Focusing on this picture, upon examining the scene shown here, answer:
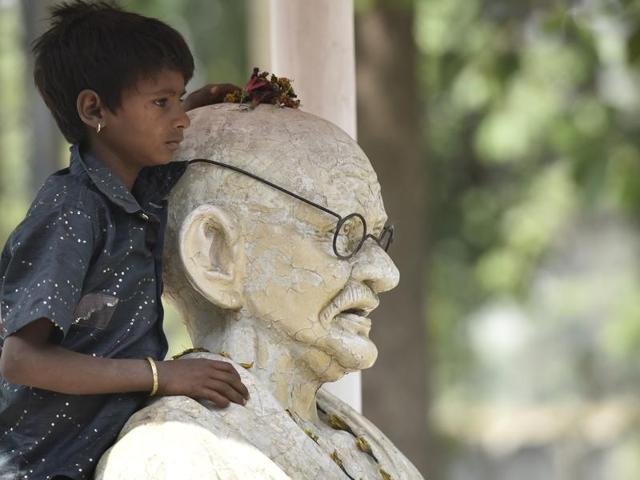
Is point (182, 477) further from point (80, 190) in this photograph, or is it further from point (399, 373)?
point (399, 373)

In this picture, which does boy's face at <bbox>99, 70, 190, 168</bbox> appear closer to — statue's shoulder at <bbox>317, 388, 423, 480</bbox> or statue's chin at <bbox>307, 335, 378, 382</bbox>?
statue's chin at <bbox>307, 335, 378, 382</bbox>

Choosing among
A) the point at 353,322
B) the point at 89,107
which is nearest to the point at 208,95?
the point at 89,107

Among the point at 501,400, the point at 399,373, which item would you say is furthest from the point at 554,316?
the point at 399,373

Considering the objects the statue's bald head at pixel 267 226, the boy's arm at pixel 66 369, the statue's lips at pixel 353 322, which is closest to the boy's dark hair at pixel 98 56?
the statue's bald head at pixel 267 226

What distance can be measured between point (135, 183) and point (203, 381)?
529 millimetres

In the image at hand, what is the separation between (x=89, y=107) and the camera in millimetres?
3725

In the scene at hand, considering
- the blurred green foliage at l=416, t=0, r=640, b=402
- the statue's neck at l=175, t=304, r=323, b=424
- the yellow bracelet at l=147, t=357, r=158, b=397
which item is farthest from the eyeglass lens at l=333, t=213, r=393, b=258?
the blurred green foliage at l=416, t=0, r=640, b=402

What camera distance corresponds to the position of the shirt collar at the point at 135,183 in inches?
144

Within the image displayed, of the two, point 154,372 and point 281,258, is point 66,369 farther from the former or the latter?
point 281,258

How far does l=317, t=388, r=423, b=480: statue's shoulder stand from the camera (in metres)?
4.15

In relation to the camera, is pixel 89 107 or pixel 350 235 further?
pixel 350 235

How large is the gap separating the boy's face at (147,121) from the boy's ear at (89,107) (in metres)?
0.02

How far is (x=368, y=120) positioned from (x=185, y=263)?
A: 5.86 meters

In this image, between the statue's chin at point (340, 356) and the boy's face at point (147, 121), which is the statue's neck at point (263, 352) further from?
the boy's face at point (147, 121)
